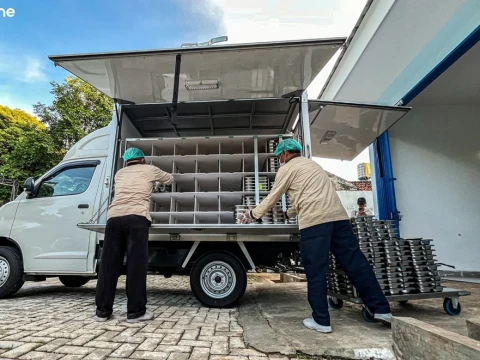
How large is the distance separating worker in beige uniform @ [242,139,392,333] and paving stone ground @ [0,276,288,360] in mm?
748

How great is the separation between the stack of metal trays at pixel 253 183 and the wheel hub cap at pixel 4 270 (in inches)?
136

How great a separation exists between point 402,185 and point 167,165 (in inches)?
200

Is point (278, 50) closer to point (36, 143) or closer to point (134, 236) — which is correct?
point (134, 236)

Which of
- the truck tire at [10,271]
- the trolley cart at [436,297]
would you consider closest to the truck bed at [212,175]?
the trolley cart at [436,297]

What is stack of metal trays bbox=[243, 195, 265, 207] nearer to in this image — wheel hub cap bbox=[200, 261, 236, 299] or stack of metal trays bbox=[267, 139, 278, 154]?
stack of metal trays bbox=[267, 139, 278, 154]

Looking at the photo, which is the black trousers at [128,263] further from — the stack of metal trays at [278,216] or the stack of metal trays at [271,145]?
the stack of metal trays at [271,145]

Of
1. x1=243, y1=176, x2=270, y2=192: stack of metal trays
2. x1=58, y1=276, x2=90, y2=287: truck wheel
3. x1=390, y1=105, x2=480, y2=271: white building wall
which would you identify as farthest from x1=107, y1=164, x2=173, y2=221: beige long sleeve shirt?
x1=390, y1=105, x2=480, y2=271: white building wall

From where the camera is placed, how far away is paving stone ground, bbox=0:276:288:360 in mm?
1908

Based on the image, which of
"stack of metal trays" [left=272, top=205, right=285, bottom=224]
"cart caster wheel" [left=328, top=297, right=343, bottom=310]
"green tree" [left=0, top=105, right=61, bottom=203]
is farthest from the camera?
"green tree" [left=0, top=105, right=61, bottom=203]

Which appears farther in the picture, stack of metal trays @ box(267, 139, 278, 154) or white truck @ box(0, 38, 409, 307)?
stack of metal trays @ box(267, 139, 278, 154)

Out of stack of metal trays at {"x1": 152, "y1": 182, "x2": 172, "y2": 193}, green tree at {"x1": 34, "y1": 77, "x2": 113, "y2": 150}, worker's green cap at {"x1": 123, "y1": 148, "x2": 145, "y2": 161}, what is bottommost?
stack of metal trays at {"x1": 152, "y1": 182, "x2": 172, "y2": 193}

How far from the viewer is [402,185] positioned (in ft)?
21.1

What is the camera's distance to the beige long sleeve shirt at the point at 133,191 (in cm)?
298

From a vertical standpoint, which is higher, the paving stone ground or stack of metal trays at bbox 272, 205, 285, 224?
stack of metal trays at bbox 272, 205, 285, 224
